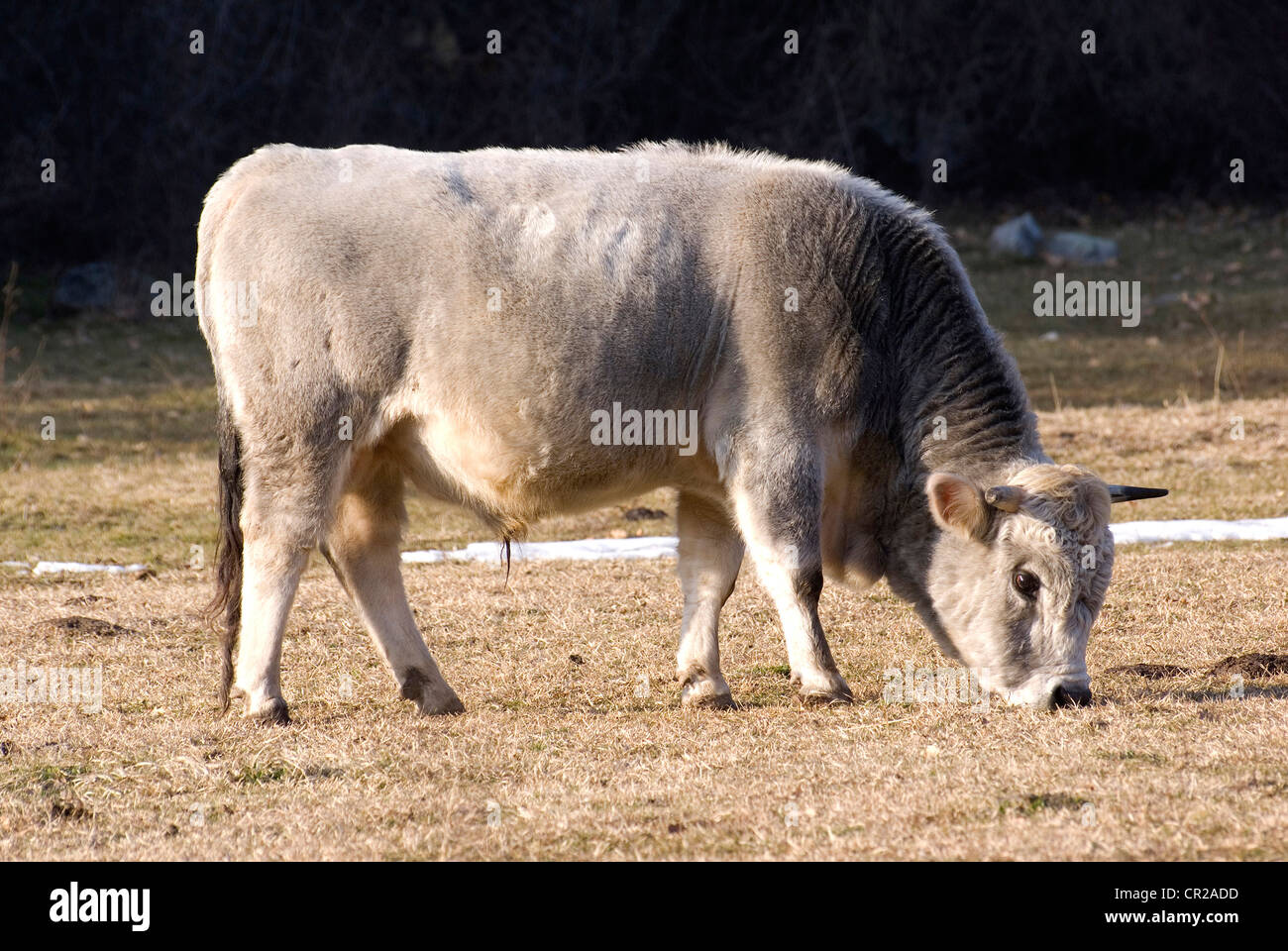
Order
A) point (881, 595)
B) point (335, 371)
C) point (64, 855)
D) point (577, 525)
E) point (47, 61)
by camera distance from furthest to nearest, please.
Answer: point (47, 61) < point (577, 525) < point (881, 595) < point (335, 371) < point (64, 855)

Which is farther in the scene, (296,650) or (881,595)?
(881,595)

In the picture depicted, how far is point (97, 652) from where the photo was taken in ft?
24.2

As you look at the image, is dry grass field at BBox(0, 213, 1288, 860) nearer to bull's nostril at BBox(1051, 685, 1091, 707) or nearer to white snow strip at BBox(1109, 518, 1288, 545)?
bull's nostril at BBox(1051, 685, 1091, 707)

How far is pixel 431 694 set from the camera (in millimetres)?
6492

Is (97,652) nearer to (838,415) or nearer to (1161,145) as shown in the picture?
(838,415)

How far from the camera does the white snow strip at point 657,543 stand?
9.80 metres

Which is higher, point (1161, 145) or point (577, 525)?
point (1161, 145)

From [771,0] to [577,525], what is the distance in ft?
63.0

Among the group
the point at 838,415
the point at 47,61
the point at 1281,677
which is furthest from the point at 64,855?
the point at 47,61

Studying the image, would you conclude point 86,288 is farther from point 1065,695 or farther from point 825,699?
point 1065,695

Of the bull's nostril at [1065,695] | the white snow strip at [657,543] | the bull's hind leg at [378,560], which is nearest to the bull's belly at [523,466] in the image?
the bull's hind leg at [378,560]

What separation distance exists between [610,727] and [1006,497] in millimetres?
1831

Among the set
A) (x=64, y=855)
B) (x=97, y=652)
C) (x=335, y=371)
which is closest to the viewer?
(x=64, y=855)

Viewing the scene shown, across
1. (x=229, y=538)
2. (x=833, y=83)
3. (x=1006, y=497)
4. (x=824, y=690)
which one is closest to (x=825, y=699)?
(x=824, y=690)
